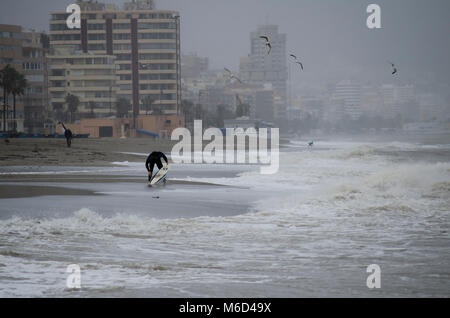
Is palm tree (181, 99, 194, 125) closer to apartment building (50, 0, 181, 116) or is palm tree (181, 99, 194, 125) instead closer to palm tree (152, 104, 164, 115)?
apartment building (50, 0, 181, 116)

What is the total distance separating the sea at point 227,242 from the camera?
408 inches

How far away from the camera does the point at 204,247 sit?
43.9 feet

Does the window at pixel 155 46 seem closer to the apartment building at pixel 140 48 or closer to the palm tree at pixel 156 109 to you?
the apartment building at pixel 140 48

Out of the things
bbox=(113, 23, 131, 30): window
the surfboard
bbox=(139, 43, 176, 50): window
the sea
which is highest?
bbox=(113, 23, 131, 30): window

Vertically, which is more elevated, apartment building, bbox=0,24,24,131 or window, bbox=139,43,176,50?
window, bbox=139,43,176,50

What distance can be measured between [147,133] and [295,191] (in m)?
84.1

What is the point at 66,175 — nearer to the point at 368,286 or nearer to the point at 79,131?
the point at 368,286

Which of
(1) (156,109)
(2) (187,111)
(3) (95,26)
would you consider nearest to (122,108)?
(1) (156,109)

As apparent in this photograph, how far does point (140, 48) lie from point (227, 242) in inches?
5498

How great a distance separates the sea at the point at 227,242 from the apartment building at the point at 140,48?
125437 mm

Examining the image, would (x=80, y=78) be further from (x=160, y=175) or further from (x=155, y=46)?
(x=160, y=175)

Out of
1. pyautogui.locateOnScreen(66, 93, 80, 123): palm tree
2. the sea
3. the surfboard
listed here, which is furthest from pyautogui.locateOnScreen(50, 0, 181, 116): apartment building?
the sea

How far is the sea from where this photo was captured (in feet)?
34.0

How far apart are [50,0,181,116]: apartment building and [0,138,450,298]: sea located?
125 meters
